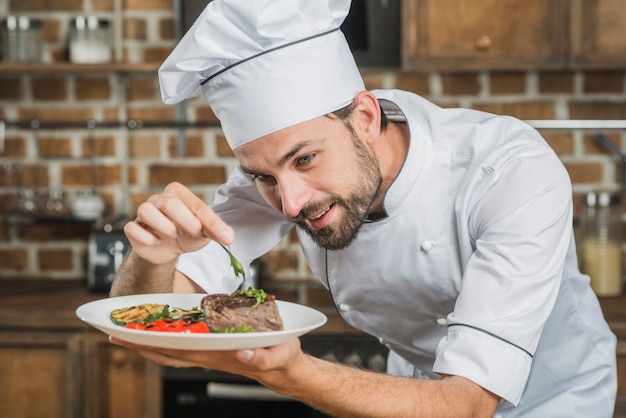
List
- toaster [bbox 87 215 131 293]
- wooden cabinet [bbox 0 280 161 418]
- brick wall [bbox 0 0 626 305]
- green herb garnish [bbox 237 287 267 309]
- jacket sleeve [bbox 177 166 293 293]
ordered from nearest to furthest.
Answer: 1. green herb garnish [bbox 237 287 267 309]
2. jacket sleeve [bbox 177 166 293 293]
3. wooden cabinet [bbox 0 280 161 418]
4. toaster [bbox 87 215 131 293]
5. brick wall [bbox 0 0 626 305]

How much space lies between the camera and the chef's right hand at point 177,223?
1.12 metres

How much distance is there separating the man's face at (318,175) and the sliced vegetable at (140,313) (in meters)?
0.24

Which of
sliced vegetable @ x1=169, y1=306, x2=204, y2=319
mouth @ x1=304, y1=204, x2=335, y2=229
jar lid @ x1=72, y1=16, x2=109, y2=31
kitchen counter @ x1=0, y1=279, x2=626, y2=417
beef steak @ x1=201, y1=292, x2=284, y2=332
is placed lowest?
kitchen counter @ x1=0, y1=279, x2=626, y2=417

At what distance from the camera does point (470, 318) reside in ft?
3.96

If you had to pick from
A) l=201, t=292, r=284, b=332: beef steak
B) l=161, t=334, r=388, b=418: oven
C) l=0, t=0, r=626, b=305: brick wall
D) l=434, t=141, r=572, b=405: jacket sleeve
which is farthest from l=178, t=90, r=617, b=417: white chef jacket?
l=0, t=0, r=626, b=305: brick wall

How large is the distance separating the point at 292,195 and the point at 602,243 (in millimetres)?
1358

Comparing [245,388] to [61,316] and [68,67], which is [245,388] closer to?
[61,316]

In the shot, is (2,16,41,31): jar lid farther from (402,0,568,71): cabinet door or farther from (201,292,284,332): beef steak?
(201,292,284,332): beef steak

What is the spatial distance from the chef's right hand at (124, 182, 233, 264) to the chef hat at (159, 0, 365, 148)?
0.19m

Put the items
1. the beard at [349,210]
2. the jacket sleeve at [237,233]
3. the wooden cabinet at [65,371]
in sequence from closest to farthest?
the beard at [349,210], the jacket sleeve at [237,233], the wooden cabinet at [65,371]

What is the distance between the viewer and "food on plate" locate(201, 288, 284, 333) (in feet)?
3.42

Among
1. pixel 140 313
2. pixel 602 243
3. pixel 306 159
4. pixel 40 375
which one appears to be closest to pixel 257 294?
pixel 140 313

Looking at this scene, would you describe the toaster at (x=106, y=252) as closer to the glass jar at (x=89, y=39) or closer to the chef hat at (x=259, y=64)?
the glass jar at (x=89, y=39)

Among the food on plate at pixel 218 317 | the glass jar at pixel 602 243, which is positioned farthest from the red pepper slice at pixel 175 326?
the glass jar at pixel 602 243
